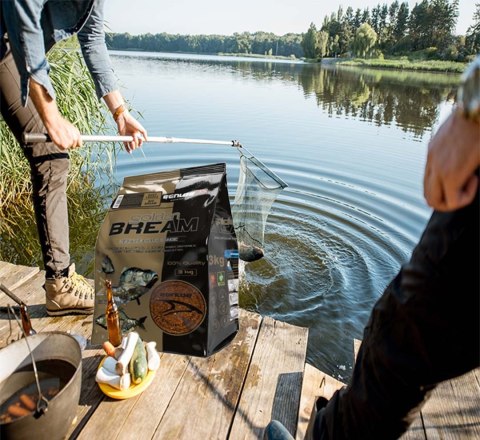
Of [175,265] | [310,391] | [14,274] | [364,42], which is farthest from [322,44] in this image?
[310,391]

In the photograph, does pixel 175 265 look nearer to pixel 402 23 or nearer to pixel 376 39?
pixel 376 39

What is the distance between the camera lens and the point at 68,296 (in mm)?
2162

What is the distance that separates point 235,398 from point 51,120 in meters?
1.55

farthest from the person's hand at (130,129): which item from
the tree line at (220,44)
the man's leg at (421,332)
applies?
the tree line at (220,44)

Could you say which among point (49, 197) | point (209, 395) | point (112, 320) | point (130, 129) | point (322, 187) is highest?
point (130, 129)

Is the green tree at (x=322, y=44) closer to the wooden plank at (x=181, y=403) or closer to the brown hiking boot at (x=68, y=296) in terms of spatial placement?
the brown hiking boot at (x=68, y=296)

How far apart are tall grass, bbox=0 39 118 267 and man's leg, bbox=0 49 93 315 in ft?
6.54

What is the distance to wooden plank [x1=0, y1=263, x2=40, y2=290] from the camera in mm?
2494

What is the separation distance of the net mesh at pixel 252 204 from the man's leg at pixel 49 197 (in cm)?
163

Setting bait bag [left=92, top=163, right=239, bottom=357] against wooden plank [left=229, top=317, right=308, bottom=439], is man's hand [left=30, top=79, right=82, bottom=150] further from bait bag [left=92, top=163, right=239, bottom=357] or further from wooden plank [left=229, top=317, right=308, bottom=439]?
wooden plank [left=229, top=317, right=308, bottom=439]

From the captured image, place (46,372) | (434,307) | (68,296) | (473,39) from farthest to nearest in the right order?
1. (473,39)
2. (68,296)
3. (46,372)
4. (434,307)

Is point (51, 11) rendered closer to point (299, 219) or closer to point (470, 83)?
point (470, 83)

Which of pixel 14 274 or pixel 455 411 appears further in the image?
pixel 14 274

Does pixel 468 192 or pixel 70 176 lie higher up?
pixel 468 192
